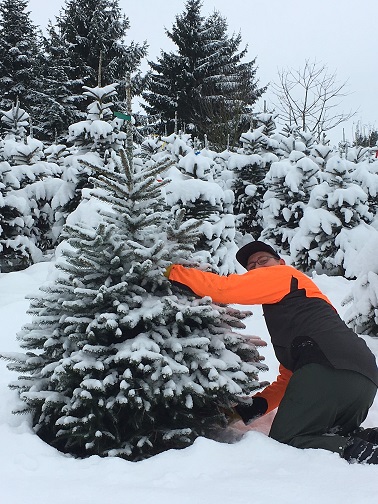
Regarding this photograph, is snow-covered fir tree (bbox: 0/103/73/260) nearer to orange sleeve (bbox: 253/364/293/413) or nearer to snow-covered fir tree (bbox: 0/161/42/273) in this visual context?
snow-covered fir tree (bbox: 0/161/42/273)

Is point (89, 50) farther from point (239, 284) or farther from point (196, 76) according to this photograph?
point (239, 284)

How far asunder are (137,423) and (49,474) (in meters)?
0.60

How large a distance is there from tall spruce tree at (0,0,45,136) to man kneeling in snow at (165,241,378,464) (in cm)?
2626

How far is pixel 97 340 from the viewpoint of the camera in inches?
120

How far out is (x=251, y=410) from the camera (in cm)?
342

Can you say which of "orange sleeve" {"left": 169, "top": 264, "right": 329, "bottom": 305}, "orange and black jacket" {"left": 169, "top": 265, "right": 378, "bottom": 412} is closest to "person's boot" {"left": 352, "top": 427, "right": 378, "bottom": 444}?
"orange and black jacket" {"left": 169, "top": 265, "right": 378, "bottom": 412}

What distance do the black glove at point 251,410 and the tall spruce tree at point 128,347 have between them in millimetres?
227

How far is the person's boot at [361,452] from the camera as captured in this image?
2.64 metres

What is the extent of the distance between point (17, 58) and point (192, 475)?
2883 centimetres

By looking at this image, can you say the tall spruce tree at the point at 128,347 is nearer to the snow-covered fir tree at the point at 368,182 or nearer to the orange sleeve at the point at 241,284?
the orange sleeve at the point at 241,284

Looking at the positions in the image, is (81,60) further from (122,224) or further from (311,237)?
(122,224)

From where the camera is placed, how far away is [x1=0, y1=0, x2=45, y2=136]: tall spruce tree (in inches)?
1062

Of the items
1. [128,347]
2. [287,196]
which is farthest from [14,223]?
[128,347]

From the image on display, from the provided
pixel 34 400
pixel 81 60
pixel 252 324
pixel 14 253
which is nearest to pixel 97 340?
pixel 34 400
